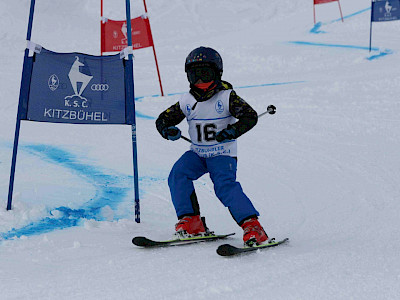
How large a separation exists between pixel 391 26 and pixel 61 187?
42.7 feet

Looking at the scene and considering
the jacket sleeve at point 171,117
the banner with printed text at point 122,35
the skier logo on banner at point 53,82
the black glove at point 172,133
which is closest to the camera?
the black glove at point 172,133

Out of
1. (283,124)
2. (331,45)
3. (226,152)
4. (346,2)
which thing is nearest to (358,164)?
(283,124)

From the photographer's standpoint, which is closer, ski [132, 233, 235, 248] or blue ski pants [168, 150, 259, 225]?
ski [132, 233, 235, 248]

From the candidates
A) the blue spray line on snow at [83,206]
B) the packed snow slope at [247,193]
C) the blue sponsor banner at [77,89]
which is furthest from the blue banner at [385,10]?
the blue sponsor banner at [77,89]

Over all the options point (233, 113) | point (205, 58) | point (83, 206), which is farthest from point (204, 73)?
point (83, 206)

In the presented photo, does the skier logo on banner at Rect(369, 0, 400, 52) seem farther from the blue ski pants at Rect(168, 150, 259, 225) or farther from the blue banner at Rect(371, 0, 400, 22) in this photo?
the blue ski pants at Rect(168, 150, 259, 225)

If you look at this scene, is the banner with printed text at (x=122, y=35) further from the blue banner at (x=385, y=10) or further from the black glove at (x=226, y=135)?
the black glove at (x=226, y=135)

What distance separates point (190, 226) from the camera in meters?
3.44

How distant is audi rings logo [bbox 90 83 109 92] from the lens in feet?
12.4

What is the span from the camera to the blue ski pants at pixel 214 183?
10.8ft

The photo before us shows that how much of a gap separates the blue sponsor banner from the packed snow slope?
0.74 m

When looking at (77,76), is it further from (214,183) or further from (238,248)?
(238,248)

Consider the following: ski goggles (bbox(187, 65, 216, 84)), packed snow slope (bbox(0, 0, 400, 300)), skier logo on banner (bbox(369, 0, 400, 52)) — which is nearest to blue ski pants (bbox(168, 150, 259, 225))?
packed snow slope (bbox(0, 0, 400, 300))

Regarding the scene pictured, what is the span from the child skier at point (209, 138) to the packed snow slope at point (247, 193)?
27cm
